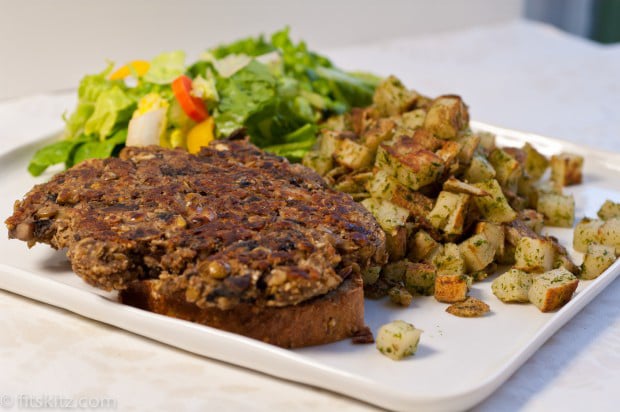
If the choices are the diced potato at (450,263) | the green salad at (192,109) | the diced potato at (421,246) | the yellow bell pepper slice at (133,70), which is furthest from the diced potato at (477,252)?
the yellow bell pepper slice at (133,70)

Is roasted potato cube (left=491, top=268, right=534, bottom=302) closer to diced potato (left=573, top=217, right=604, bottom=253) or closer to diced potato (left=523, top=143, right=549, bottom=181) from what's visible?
diced potato (left=573, top=217, right=604, bottom=253)

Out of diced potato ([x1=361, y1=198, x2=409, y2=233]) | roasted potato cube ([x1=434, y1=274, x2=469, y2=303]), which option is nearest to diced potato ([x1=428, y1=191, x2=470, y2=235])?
diced potato ([x1=361, y1=198, x2=409, y2=233])

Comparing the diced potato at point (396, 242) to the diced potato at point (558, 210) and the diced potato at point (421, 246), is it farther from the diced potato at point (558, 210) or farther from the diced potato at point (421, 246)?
the diced potato at point (558, 210)

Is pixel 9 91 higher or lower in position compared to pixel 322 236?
lower

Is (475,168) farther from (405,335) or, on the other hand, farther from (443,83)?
(443,83)

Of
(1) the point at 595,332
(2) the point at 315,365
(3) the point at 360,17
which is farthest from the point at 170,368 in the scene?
(3) the point at 360,17

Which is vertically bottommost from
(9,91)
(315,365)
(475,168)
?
(9,91)

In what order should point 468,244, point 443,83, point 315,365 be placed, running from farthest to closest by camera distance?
point 443,83, point 468,244, point 315,365
